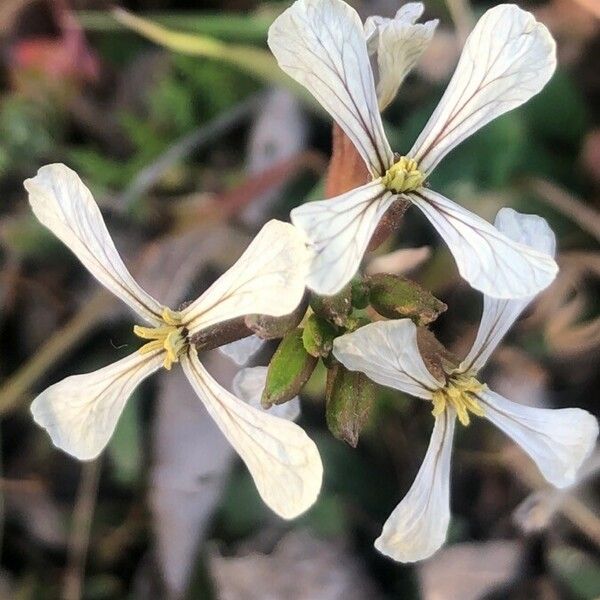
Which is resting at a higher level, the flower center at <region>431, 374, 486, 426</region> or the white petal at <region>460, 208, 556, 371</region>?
the white petal at <region>460, 208, 556, 371</region>

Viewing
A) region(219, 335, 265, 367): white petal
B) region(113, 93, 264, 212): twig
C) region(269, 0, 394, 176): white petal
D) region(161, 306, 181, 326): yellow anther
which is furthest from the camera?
region(113, 93, 264, 212): twig

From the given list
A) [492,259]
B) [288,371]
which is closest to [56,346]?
[288,371]

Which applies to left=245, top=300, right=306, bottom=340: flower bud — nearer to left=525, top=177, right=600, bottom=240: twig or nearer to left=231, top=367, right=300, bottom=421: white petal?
left=231, top=367, right=300, bottom=421: white petal

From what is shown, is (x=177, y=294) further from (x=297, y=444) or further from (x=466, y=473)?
(x=297, y=444)

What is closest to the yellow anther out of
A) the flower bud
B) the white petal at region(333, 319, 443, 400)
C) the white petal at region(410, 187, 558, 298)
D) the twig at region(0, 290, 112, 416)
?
the flower bud

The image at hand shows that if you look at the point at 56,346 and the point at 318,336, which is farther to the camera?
the point at 56,346

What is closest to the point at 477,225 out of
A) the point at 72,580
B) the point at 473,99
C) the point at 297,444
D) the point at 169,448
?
the point at 473,99

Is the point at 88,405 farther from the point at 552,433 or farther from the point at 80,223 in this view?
the point at 552,433
